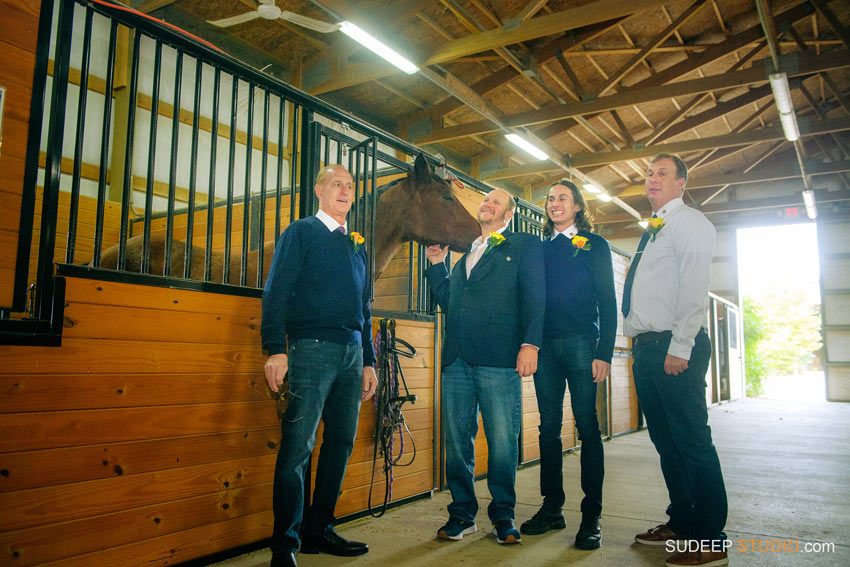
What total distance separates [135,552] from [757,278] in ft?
84.4

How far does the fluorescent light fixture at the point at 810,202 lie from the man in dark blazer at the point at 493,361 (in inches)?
463

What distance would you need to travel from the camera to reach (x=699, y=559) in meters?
1.81

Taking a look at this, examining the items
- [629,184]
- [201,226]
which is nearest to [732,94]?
[629,184]

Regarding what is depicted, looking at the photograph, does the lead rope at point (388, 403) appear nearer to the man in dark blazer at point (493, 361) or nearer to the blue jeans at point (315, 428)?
the man in dark blazer at point (493, 361)

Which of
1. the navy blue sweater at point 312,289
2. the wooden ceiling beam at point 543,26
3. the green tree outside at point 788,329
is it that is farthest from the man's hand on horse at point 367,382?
the green tree outside at point 788,329

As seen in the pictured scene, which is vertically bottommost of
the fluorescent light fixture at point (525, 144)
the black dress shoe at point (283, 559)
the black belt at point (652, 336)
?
the black dress shoe at point (283, 559)

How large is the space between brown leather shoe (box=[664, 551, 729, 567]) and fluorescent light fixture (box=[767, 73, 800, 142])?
21.4 feet

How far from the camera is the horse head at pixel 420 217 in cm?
302

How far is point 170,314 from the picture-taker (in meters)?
1.80

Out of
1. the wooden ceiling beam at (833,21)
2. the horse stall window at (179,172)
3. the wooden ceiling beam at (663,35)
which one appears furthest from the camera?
the wooden ceiling beam at (663,35)

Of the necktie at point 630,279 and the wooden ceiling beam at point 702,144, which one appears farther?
the wooden ceiling beam at point 702,144

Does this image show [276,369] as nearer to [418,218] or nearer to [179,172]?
[418,218]

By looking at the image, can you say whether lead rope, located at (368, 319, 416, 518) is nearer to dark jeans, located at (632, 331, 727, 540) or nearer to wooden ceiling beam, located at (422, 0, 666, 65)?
dark jeans, located at (632, 331, 727, 540)

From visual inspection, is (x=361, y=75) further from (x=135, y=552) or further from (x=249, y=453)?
(x=135, y=552)
